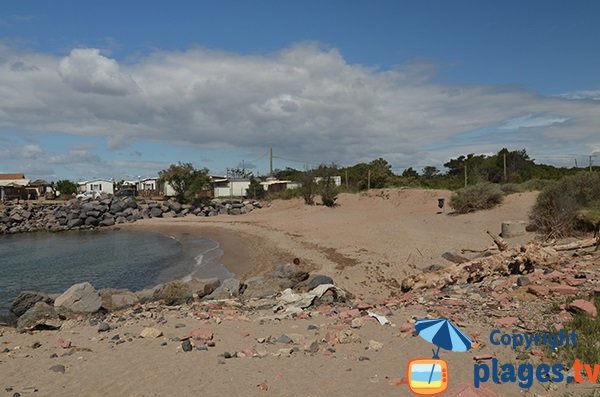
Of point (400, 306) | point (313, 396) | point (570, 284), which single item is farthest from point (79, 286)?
point (570, 284)

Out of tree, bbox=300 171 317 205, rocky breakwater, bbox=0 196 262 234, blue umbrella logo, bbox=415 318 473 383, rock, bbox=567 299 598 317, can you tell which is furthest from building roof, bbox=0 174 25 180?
blue umbrella logo, bbox=415 318 473 383

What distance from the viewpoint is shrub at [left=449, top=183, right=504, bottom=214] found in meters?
25.9

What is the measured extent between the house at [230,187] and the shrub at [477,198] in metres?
42.3

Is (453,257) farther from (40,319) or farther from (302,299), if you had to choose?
(40,319)

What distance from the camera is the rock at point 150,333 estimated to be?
8.46m

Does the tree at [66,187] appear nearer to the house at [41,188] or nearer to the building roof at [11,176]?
the house at [41,188]

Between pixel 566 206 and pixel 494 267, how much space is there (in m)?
8.02

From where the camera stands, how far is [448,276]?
12289 millimetres

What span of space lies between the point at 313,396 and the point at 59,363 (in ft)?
14.4

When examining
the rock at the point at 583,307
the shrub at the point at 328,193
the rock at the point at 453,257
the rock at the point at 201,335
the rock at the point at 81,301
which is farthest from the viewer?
the shrub at the point at 328,193

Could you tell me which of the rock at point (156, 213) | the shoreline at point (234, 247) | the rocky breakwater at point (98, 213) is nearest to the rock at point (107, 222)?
the rocky breakwater at point (98, 213)

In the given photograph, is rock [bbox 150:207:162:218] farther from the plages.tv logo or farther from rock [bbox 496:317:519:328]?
the plages.tv logo

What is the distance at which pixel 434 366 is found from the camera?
4.79m

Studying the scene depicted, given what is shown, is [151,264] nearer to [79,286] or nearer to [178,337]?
[79,286]
